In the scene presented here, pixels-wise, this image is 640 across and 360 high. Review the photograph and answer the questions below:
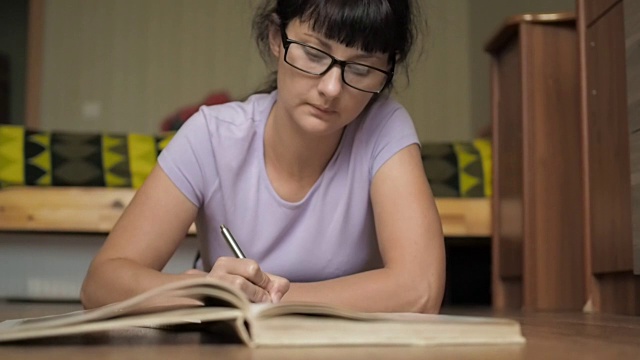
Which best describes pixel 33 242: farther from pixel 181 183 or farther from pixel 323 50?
pixel 323 50

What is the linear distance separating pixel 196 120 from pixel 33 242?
4.78 feet

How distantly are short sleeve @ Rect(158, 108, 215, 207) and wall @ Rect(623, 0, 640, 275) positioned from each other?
0.79m

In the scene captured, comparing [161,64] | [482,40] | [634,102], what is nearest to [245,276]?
[634,102]

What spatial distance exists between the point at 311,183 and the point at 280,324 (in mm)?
676

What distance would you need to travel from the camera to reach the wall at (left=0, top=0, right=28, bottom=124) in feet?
16.4

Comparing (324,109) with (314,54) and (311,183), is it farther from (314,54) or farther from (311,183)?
(311,183)

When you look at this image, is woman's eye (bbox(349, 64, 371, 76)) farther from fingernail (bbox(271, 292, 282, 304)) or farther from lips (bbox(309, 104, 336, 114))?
fingernail (bbox(271, 292, 282, 304))

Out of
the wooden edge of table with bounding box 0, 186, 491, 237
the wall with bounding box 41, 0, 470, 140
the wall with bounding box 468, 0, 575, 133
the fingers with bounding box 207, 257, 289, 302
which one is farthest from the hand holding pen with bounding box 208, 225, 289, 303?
the wall with bounding box 41, 0, 470, 140

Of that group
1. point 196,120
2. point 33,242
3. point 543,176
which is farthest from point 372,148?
point 33,242

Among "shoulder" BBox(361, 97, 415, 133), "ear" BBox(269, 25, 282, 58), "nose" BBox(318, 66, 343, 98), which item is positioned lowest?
"shoulder" BBox(361, 97, 415, 133)

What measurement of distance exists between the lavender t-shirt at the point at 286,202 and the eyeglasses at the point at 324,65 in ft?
0.44

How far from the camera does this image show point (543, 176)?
2.08m

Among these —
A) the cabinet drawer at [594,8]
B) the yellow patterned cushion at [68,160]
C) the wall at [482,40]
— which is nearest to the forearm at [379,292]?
the cabinet drawer at [594,8]

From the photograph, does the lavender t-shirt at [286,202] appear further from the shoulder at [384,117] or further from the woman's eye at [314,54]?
the woman's eye at [314,54]
